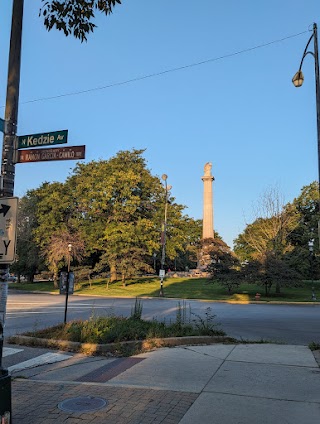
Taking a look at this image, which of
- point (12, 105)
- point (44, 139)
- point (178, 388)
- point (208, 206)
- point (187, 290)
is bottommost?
point (187, 290)

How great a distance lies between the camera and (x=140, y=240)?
47781 millimetres

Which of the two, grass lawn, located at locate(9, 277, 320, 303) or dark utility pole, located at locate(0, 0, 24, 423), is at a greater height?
dark utility pole, located at locate(0, 0, 24, 423)

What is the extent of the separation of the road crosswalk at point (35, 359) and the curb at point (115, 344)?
1.42ft

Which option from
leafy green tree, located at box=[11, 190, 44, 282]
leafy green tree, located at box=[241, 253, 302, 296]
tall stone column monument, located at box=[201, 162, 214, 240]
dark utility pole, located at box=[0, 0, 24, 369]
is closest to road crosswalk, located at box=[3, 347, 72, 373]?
dark utility pole, located at box=[0, 0, 24, 369]

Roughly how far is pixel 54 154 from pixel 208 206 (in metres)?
53.4

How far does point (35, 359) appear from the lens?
27.0 feet

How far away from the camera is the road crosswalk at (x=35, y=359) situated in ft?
24.9

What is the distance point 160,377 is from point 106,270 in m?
47.8

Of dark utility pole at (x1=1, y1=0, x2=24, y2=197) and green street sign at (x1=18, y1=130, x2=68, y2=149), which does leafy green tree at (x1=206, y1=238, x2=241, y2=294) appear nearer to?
green street sign at (x1=18, y1=130, x2=68, y2=149)

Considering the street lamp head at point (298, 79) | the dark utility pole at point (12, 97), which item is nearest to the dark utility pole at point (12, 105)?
the dark utility pole at point (12, 97)

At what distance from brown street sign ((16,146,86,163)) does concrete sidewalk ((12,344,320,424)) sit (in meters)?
3.11

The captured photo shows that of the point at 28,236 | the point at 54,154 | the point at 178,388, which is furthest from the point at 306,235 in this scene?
the point at 54,154

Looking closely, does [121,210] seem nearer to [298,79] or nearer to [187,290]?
[187,290]

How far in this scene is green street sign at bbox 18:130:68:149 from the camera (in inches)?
215
